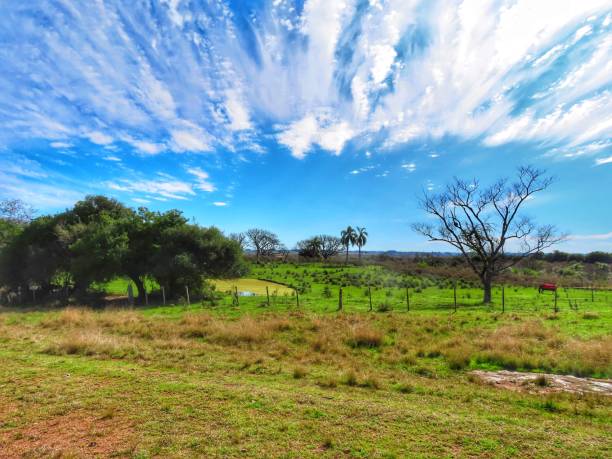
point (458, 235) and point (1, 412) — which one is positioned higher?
point (458, 235)

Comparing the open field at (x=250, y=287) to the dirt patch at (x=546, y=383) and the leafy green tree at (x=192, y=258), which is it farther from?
the dirt patch at (x=546, y=383)

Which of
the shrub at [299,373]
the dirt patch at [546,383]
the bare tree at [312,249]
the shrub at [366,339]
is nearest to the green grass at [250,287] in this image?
the shrub at [366,339]

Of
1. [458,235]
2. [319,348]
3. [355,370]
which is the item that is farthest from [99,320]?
[458,235]

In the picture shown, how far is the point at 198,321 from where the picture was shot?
1477 cm

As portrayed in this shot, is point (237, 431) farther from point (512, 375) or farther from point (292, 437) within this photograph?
point (512, 375)

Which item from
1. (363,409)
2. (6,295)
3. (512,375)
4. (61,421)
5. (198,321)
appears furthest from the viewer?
(6,295)

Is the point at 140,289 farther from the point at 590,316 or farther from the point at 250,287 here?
the point at 590,316

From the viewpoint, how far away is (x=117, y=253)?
24.5 meters

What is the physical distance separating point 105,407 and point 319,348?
684 centimetres

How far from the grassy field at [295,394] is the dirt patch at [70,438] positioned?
28 millimetres

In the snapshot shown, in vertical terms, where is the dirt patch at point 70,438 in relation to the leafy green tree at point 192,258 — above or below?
below

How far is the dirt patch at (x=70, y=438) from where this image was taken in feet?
14.9

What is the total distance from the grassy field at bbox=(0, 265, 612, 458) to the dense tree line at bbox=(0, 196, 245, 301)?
486 inches

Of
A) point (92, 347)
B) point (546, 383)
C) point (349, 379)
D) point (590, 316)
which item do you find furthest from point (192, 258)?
point (590, 316)
